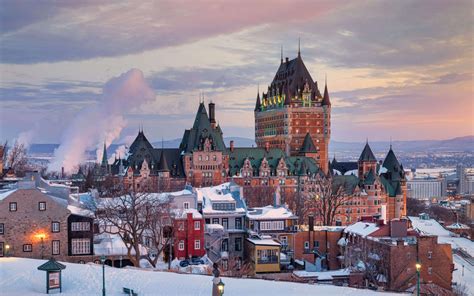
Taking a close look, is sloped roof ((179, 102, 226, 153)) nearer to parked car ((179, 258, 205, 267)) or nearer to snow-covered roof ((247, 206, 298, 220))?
snow-covered roof ((247, 206, 298, 220))

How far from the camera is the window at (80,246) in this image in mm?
38469

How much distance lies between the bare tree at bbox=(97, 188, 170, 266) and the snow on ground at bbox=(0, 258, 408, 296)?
8016mm

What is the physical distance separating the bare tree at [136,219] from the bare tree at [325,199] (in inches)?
1619

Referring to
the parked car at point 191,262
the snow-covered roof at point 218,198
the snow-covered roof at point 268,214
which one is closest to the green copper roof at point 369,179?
the snow-covered roof at point 218,198

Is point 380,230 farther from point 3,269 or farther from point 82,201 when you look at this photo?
point 3,269

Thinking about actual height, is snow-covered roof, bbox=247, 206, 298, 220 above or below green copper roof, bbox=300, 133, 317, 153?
below

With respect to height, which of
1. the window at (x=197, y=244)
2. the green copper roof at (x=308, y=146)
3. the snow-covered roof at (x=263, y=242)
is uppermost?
the green copper roof at (x=308, y=146)

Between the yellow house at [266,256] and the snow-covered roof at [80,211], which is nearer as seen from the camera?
the snow-covered roof at [80,211]

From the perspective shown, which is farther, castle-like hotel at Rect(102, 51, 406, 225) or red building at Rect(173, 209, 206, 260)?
castle-like hotel at Rect(102, 51, 406, 225)

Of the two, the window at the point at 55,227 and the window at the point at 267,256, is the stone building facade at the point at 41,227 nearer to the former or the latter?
the window at the point at 55,227

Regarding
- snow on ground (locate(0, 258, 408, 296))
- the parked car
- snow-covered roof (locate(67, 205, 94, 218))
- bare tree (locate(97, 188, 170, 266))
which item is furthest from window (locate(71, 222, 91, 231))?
snow on ground (locate(0, 258, 408, 296))

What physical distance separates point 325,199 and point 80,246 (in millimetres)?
54135

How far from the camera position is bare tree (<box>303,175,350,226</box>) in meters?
81.7

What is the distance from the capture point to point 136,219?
39281 mm
